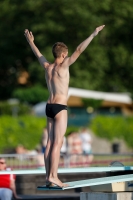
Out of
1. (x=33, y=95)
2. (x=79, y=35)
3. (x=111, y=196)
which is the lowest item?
(x=111, y=196)

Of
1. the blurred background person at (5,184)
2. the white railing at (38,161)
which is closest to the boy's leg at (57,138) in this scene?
the blurred background person at (5,184)

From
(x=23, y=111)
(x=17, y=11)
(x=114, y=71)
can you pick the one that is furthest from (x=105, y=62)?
(x=23, y=111)

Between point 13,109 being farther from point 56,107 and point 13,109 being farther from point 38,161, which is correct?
point 56,107

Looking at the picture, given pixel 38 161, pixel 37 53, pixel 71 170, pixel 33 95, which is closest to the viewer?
pixel 37 53

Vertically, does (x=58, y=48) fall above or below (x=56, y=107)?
above

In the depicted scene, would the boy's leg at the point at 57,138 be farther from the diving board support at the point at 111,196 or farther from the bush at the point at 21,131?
the bush at the point at 21,131

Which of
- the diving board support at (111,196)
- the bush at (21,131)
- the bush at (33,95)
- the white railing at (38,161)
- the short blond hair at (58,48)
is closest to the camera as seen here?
the short blond hair at (58,48)

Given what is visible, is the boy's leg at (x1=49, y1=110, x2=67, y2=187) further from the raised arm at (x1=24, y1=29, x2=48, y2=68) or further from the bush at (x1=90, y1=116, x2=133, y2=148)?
the bush at (x1=90, y1=116, x2=133, y2=148)

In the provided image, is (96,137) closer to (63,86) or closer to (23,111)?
(23,111)

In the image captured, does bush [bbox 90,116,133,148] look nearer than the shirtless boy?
No

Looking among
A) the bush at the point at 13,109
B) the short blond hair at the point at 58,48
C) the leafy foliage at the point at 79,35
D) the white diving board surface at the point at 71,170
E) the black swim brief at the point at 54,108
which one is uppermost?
the leafy foliage at the point at 79,35

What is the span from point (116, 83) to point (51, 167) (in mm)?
44281

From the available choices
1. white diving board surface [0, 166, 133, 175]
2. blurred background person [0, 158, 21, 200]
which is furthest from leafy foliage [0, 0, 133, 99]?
white diving board surface [0, 166, 133, 175]

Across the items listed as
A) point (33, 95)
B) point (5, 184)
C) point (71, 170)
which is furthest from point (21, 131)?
point (71, 170)
